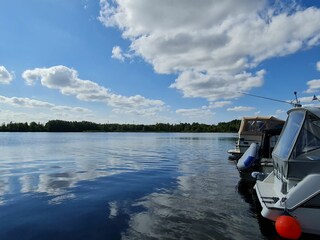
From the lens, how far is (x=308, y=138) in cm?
738

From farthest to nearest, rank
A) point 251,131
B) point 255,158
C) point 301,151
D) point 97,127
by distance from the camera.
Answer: point 97,127
point 251,131
point 255,158
point 301,151

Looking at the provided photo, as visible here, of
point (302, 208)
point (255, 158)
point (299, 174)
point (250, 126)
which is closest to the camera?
point (302, 208)

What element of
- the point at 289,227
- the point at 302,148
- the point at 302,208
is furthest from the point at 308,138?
the point at 289,227

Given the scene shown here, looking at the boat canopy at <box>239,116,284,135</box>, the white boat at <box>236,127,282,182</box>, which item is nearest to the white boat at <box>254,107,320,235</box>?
the white boat at <box>236,127,282,182</box>

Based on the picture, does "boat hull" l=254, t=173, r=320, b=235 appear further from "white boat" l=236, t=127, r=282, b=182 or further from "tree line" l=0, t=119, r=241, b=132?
"tree line" l=0, t=119, r=241, b=132

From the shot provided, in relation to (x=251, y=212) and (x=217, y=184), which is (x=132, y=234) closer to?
(x=251, y=212)

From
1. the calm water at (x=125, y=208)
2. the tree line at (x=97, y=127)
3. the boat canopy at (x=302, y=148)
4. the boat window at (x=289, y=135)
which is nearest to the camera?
the boat canopy at (x=302, y=148)

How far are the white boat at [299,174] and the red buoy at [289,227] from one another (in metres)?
0.14

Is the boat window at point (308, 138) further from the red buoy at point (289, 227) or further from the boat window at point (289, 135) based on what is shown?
the red buoy at point (289, 227)

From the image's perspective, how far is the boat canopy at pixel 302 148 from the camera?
278 inches

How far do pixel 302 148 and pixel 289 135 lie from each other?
3.08 ft

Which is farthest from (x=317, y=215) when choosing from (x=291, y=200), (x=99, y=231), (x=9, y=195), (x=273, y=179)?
(x=9, y=195)

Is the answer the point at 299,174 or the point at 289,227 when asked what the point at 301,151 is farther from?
the point at 289,227

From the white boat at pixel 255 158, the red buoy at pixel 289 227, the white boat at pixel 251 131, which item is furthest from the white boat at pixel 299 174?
the white boat at pixel 251 131
